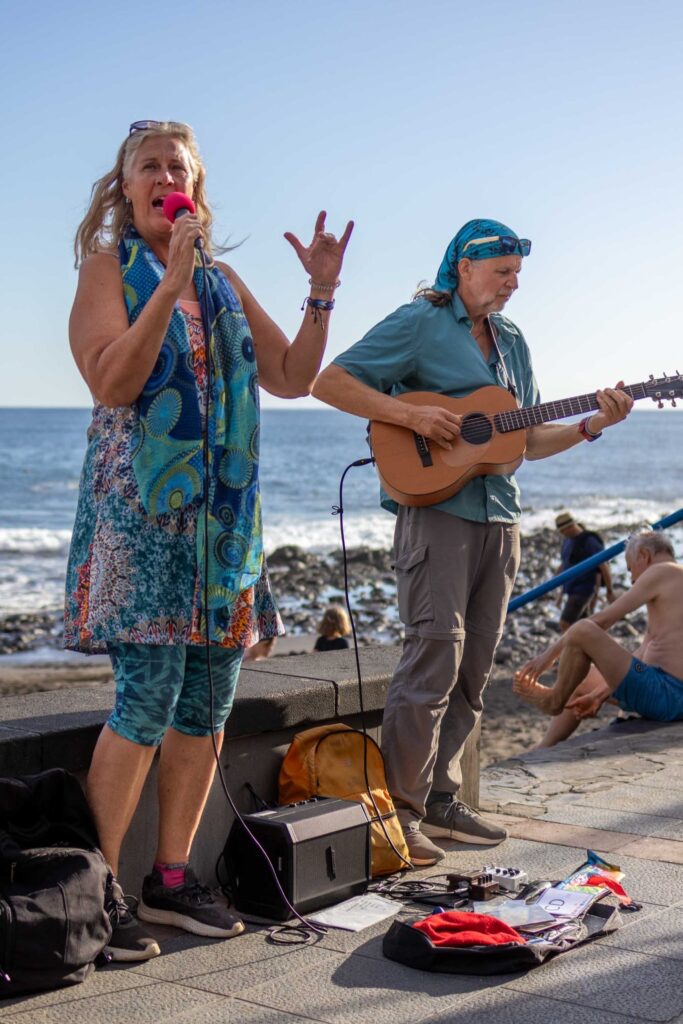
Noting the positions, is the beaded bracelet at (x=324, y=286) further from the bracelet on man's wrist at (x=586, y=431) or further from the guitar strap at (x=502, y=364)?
the bracelet on man's wrist at (x=586, y=431)

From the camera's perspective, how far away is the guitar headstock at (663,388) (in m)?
4.63

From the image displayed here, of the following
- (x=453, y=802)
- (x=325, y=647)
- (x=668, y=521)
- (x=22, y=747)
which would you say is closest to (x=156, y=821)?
(x=22, y=747)

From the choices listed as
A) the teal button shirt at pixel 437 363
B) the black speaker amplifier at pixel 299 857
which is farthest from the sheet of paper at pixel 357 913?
the teal button shirt at pixel 437 363

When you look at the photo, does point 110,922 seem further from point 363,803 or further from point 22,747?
point 363,803

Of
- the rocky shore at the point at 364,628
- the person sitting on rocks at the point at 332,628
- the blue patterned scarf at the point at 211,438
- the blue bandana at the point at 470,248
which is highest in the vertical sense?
the blue bandana at the point at 470,248

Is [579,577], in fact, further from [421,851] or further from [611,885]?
[611,885]

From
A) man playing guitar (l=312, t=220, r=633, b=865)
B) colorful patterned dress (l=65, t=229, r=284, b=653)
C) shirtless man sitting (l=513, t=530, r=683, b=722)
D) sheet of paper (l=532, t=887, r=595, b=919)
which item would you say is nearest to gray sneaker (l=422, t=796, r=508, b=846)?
man playing guitar (l=312, t=220, r=633, b=865)

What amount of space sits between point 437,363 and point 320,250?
884 millimetres

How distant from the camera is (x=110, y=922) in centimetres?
319

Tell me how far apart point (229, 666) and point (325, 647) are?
19.5ft

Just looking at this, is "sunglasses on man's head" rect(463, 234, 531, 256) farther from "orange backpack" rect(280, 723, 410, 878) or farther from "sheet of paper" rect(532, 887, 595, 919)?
"sheet of paper" rect(532, 887, 595, 919)

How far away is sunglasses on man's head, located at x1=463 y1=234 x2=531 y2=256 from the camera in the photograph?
4.36 metres

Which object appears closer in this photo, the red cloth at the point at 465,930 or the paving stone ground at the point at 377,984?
the paving stone ground at the point at 377,984

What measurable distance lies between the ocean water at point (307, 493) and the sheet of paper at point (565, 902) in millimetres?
2743
